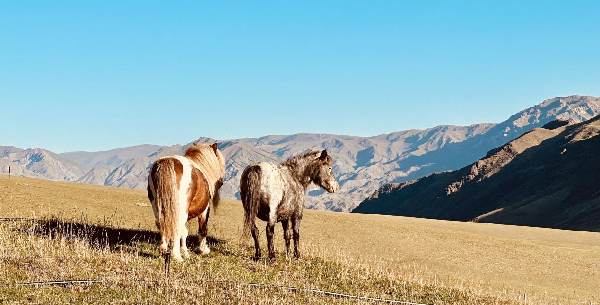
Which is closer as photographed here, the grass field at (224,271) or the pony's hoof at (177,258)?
the grass field at (224,271)

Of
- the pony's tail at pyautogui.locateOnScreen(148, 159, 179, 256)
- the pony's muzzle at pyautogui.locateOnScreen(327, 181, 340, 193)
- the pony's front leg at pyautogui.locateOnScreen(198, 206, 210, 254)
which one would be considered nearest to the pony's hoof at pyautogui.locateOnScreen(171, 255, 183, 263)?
the pony's tail at pyautogui.locateOnScreen(148, 159, 179, 256)

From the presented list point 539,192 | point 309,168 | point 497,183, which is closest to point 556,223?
point 539,192

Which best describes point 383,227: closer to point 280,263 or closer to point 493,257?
point 493,257

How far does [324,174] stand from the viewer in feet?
54.1

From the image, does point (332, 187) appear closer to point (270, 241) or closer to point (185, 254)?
point (270, 241)

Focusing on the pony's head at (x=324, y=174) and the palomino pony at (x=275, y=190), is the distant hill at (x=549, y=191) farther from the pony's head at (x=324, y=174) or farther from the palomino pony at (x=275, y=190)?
the palomino pony at (x=275, y=190)

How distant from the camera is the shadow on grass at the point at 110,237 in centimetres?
1408

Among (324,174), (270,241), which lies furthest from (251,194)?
(324,174)

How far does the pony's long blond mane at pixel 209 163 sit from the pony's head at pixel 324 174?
2934 millimetres

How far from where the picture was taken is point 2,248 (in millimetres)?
12125

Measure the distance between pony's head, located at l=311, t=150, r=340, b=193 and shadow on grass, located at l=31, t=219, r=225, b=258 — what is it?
3792 mm

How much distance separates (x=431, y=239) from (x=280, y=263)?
20404 mm

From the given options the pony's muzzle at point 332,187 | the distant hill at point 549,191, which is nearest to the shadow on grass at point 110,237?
the pony's muzzle at point 332,187

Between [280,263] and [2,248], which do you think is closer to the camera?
[2,248]
